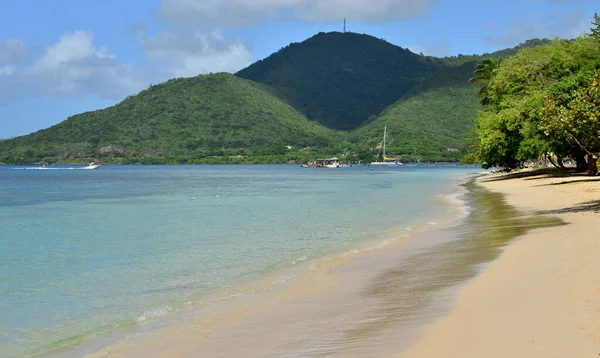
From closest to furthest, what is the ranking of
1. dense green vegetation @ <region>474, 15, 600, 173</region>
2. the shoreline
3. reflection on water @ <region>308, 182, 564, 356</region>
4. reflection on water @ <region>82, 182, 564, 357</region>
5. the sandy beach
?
the sandy beach < reflection on water @ <region>82, 182, 564, 357</region> < reflection on water @ <region>308, 182, 564, 356</region> < the shoreline < dense green vegetation @ <region>474, 15, 600, 173</region>

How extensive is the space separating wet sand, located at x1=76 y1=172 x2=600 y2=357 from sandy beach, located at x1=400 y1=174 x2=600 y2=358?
0.19ft

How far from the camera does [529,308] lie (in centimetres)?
1036

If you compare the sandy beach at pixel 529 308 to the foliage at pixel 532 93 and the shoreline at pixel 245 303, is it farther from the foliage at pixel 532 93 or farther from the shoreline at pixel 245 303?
the foliage at pixel 532 93

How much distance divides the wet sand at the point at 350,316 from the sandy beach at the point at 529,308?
0.06 metres

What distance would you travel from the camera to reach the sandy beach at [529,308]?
826cm

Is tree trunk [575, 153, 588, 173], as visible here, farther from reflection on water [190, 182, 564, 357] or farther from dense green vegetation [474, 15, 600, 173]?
reflection on water [190, 182, 564, 357]

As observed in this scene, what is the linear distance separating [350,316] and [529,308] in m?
2.87

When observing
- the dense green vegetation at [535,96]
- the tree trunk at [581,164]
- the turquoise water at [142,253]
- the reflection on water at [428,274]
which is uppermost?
the dense green vegetation at [535,96]

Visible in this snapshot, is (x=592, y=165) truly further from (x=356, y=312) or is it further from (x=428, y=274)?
(x=356, y=312)

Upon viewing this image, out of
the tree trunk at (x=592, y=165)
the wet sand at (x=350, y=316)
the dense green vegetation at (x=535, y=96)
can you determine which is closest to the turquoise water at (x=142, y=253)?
the wet sand at (x=350, y=316)

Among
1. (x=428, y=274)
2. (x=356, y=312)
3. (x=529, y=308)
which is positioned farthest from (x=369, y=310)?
(x=428, y=274)

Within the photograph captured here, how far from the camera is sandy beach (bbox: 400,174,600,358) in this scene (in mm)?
8258

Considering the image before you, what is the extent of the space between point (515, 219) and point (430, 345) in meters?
19.7

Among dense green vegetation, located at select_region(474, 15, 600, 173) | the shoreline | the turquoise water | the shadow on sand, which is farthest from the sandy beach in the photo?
dense green vegetation, located at select_region(474, 15, 600, 173)
